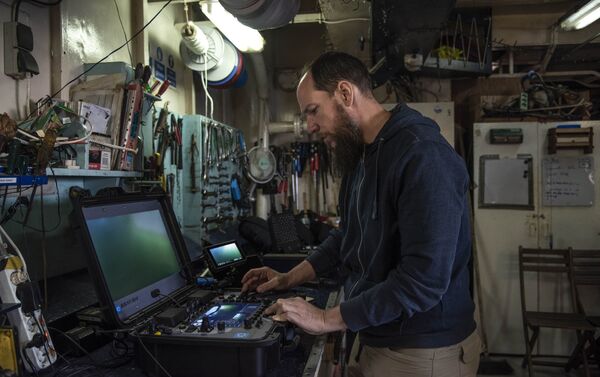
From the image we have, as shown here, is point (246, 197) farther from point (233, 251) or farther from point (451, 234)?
point (451, 234)

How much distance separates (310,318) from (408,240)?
0.30 meters

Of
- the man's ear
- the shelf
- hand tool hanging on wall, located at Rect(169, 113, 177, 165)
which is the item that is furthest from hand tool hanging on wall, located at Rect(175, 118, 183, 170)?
the man's ear

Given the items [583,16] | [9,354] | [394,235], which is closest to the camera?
[9,354]

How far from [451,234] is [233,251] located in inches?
37.3

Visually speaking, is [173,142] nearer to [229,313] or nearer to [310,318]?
[229,313]

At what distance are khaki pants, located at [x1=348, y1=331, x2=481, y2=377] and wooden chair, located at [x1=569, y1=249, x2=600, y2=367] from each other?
2.40m

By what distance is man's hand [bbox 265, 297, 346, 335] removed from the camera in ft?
3.17

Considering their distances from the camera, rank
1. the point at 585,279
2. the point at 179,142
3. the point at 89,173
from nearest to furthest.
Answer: the point at 89,173 < the point at 179,142 < the point at 585,279

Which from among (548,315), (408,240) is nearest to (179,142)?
(408,240)

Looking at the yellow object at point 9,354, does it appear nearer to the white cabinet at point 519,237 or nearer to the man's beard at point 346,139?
the man's beard at point 346,139

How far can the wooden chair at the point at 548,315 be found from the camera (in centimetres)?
281

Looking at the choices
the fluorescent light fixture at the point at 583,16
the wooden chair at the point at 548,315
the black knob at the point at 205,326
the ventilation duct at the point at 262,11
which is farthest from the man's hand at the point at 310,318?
the fluorescent light fixture at the point at 583,16

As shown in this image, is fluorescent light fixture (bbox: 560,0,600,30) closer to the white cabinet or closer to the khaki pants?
the white cabinet

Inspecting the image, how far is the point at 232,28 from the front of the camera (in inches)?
91.4
